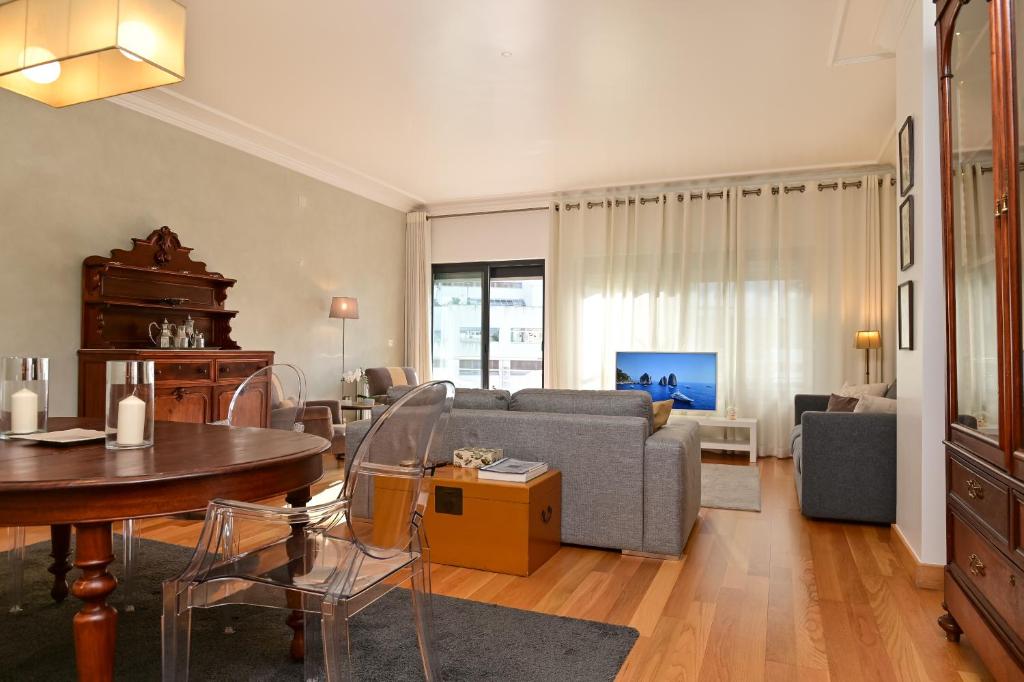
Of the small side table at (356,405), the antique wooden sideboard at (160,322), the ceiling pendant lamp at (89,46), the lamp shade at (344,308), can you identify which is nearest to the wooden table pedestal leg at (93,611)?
the ceiling pendant lamp at (89,46)

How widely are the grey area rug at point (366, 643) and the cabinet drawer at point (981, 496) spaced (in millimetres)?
1110

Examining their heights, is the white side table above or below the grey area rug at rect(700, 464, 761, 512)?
above

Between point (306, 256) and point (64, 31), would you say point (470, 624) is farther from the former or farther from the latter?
point (306, 256)

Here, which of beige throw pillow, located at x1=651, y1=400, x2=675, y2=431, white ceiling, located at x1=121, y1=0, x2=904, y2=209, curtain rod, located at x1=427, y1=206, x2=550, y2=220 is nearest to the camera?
beige throw pillow, located at x1=651, y1=400, x2=675, y2=431

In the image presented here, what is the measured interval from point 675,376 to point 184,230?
4.63m

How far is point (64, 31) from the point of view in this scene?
2.12 metres

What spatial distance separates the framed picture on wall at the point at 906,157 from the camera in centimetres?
308

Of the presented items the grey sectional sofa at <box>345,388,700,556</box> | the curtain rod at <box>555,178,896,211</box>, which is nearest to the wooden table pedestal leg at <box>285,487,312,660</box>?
the grey sectional sofa at <box>345,388,700,556</box>

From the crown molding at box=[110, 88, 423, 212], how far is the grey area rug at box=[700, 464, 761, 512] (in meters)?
4.45

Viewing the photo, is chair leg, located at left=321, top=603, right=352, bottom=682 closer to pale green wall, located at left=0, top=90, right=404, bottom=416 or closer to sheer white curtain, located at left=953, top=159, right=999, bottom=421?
sheer white curtain, located at left=953, top=159, right=999, bottom=421

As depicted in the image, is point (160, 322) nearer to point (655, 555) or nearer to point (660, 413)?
point (660, 413)

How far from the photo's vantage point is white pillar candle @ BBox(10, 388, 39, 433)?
191cm

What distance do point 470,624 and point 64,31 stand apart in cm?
239

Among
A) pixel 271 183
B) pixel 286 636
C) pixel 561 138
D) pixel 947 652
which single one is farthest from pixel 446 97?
pixel 947 652
